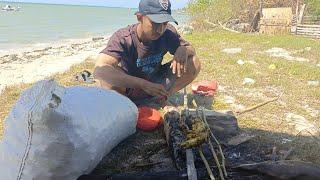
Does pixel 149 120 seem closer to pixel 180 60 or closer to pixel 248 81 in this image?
pixel 180 60

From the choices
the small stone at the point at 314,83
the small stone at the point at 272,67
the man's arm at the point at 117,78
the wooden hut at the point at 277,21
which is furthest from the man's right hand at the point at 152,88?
the wooden hut at the point at 277,21

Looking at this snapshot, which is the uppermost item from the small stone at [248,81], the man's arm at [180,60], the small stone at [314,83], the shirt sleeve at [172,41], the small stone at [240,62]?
the shirt sleeve at [172,41]

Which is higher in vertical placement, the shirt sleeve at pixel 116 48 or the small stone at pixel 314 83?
the shirt sleeve at pixel 116 48

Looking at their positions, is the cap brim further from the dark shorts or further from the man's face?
the dark shorts

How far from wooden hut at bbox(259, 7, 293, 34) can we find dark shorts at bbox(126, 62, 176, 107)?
1054 centimetres

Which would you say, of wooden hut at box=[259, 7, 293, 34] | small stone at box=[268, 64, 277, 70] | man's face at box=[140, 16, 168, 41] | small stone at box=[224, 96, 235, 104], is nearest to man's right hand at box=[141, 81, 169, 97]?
man's face at box=[140, 16, 168, 41]

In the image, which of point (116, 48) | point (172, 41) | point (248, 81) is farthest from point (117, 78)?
point (248, 81)

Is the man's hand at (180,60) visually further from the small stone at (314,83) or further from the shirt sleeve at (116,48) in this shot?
the small stone at (314,83)

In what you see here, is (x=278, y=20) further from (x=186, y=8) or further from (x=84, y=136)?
(x=84, y=136)

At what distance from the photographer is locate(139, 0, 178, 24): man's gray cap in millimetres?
3879

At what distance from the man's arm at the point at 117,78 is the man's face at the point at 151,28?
1.40 ft

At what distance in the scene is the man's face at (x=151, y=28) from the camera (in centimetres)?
397

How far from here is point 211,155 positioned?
3.08 metres

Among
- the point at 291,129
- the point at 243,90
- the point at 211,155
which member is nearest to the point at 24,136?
the point at 211,155
